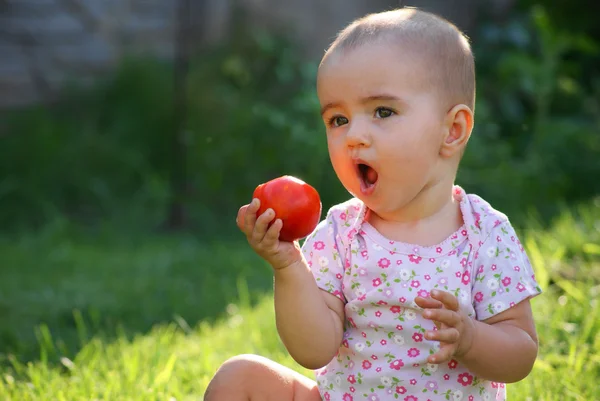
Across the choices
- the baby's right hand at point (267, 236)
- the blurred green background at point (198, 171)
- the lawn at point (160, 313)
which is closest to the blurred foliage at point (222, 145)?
the blurred green background at point (198, 171)

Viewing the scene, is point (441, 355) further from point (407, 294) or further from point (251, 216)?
point (251, 216)

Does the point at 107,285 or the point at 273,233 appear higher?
the point at 273,233

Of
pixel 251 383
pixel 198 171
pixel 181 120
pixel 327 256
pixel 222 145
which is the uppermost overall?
pixel 327 256

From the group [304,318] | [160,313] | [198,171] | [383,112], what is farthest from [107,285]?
[383,112]

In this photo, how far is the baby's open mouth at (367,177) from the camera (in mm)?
1924

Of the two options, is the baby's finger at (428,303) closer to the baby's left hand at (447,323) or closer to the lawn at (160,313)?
the baby's left hand at (447,323)

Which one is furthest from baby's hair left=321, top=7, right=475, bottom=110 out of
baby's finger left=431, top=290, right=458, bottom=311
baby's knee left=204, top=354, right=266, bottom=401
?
baby's knee left=204, top=354, right=266, bottom=401

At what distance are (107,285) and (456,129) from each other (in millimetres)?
2661

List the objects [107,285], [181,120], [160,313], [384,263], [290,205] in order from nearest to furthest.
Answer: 1. [290,205]
2. [384,263]
3. [160,313]
4. [107,285]
5. [181,120]

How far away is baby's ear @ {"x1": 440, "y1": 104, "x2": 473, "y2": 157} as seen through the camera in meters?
1.95

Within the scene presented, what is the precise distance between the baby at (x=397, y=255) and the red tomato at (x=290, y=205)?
0.10ft

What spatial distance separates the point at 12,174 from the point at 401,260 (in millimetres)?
4207

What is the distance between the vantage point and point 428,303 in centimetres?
174

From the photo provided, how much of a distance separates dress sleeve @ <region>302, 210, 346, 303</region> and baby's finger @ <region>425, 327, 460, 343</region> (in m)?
0.32
